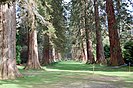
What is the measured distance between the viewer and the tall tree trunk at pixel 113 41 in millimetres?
26312

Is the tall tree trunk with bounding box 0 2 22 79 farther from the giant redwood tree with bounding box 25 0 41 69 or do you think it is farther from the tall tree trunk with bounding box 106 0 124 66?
the tall tree trunk with bounding box 106 0 124 66

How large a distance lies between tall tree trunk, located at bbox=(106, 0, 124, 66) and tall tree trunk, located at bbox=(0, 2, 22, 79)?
12131 millimetres

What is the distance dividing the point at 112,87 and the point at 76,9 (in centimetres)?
3464

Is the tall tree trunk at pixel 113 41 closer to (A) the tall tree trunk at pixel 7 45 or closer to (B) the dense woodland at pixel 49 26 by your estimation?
(B) the dense woodland at pixel 49 26

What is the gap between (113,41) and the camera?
2705cm

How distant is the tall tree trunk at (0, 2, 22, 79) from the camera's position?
636 inches

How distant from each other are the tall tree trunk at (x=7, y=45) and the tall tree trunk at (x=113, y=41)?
1213 centimetres

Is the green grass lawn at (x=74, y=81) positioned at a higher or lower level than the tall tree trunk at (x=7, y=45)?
lower

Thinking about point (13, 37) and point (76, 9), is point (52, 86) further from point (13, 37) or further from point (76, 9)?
point (76, 9)

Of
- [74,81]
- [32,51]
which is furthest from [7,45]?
[32,51]

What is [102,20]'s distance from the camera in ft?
118

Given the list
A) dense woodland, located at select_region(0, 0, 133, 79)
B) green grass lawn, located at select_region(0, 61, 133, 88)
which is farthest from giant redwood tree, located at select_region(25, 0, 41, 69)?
green grass lawn, located at select_region(0, 61, 133, 88)

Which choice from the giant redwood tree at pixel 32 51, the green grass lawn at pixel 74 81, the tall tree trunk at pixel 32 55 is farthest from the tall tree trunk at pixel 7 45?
the tall tree trunk at pixel 32 55

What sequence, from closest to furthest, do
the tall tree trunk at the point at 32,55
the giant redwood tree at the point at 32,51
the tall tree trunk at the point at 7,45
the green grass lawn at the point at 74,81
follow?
the green grass lawn at the point at 74,81 → the tall tree trunk at the point at 7,45 → the giant redwood tree at the point at 32,51 → the tall tree trunk at the point at 32,55
